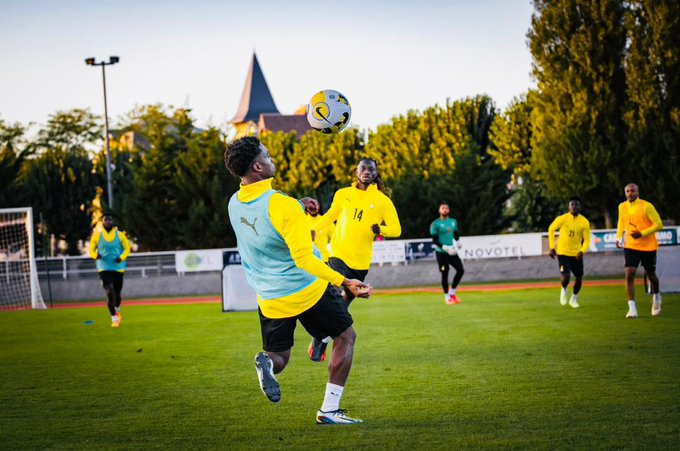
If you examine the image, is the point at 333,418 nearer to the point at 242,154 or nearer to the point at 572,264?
the point at 242,154

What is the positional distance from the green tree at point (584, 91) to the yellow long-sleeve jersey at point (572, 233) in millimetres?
18386

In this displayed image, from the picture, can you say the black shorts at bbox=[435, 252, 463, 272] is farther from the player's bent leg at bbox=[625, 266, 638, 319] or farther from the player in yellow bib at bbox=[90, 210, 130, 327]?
the player in yellow bib at bbox=[90, 210, 130, 327]

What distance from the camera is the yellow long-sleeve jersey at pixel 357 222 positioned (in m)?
11.0

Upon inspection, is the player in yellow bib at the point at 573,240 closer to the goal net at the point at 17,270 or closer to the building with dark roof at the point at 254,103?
the goal net at the point at 17,270

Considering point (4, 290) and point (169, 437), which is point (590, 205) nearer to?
point (4, 290)

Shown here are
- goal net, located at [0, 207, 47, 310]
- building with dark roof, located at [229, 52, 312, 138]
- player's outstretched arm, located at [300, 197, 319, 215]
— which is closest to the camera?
player's outstretched arm, located at [300, 197, 319, 215]

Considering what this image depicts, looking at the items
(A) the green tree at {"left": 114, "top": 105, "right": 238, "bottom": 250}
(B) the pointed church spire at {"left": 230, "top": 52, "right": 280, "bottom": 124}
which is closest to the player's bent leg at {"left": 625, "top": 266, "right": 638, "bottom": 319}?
(A) the green tree at {"left": 114, "top": 105, "right": 238, "bottom": 250}

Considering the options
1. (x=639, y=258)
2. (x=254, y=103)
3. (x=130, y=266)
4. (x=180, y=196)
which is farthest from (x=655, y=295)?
(x=254, y=103)

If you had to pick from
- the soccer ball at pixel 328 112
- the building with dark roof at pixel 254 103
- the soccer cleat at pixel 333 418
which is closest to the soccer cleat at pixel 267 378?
the soccer cleat at pixel 333 418

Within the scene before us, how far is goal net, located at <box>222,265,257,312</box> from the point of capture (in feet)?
72.3

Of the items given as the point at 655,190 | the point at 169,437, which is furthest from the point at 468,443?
the point at 655,190

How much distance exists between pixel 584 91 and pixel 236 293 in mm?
20666

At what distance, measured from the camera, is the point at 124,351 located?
13.8m

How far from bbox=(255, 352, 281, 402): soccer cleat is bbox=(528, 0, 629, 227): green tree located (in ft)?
105
